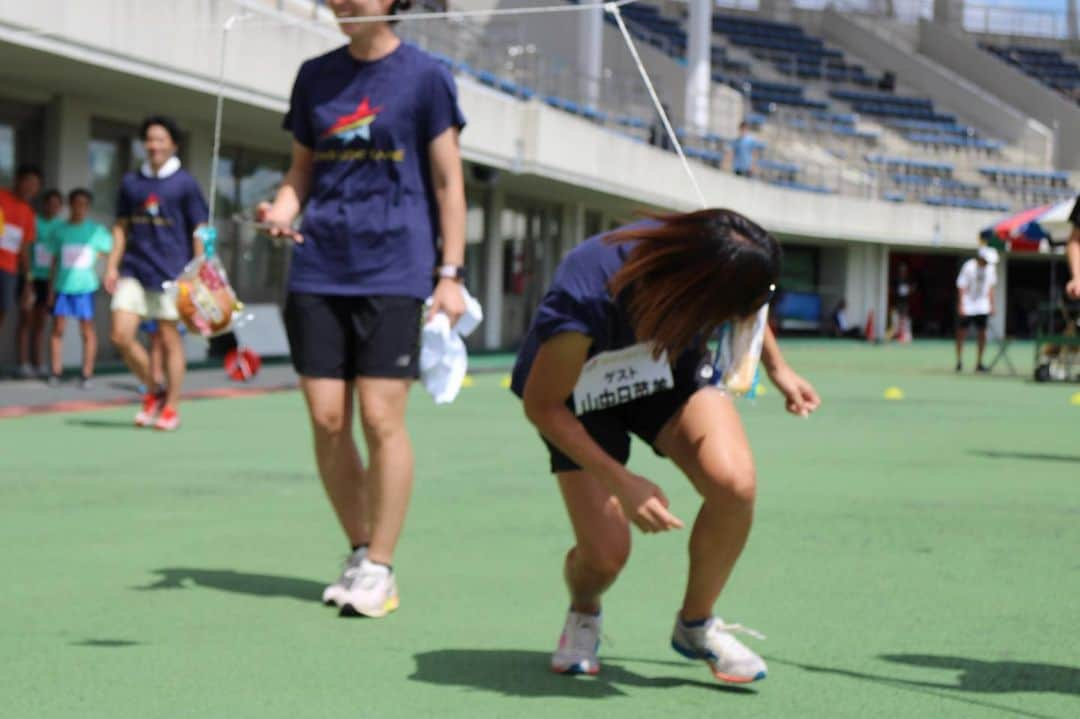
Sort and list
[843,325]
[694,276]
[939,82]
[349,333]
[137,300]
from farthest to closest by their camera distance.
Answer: [939,82], [843,325], [137,300], [349,333], [694,276]

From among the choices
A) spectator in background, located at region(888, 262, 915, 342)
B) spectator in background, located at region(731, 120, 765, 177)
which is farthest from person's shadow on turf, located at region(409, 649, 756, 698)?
spectator in background, located at region(888, 262, 915, 342)

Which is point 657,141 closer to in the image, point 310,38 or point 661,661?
point 310,38

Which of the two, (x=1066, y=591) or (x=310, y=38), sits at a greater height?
(x=310, y=38)

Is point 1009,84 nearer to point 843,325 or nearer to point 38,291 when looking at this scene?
point 843,325

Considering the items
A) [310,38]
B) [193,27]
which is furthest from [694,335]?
[310,38]

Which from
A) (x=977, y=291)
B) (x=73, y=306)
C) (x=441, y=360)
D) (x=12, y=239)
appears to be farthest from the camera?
(x=977, y=291)

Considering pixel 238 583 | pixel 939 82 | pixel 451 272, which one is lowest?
pixel 238 583

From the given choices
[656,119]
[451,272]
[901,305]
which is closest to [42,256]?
[451,272]

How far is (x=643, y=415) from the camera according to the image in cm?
427

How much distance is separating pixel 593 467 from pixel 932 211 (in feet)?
150

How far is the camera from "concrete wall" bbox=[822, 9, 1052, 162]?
55.5m

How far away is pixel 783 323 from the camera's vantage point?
47938 millimetres

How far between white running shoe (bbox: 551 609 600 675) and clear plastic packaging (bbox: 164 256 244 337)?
7.40ft

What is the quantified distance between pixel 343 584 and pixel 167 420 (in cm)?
627
